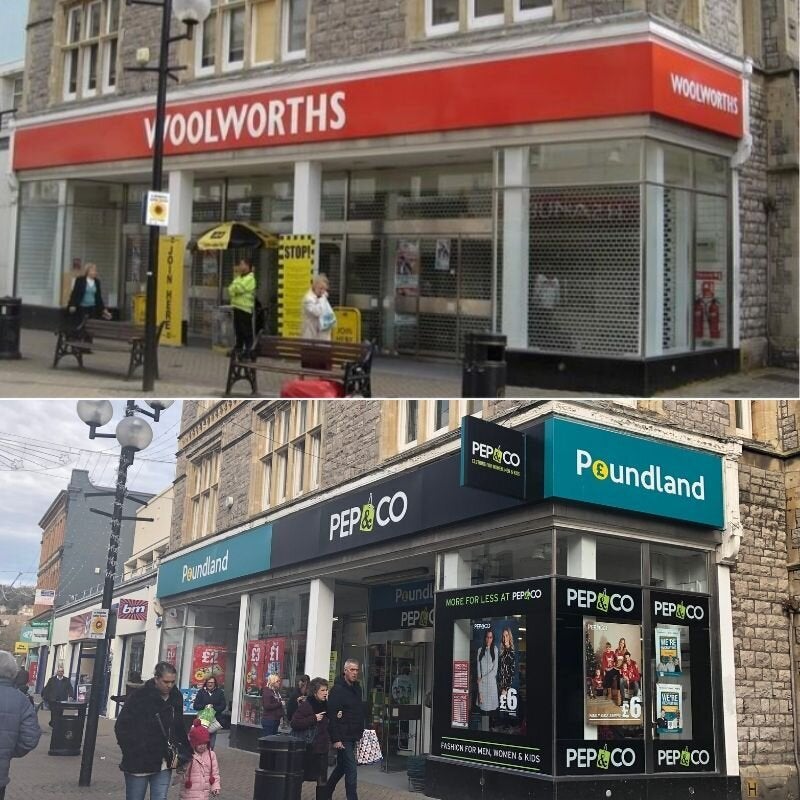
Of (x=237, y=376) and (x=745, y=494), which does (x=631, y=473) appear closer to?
(x=745, y=494)

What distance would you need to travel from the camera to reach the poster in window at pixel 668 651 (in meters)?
10.5

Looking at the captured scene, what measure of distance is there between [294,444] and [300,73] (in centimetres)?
688

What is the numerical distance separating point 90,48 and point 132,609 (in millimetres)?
12875

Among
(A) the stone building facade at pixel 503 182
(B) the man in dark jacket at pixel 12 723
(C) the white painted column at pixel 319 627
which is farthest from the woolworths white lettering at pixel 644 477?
(C) the white painted column at pixel 319 627

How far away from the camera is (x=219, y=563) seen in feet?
60.2

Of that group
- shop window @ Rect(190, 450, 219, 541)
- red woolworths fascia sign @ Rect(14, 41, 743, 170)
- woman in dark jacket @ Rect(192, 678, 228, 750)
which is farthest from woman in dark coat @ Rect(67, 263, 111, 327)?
woman in dark jacket @ Rect(192, 678, 228, 750)

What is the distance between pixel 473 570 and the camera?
11.4 meters

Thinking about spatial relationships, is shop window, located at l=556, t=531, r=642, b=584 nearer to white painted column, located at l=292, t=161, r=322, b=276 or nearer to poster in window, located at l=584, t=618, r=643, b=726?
poster in window, located at l=584, t=618, r=643, b=726

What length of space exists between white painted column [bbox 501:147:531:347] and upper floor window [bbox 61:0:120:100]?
11078mm

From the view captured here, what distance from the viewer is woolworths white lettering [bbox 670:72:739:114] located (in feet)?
49.7

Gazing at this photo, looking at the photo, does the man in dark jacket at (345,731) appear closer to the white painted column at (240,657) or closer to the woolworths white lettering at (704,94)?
the white painted column at (240,657)

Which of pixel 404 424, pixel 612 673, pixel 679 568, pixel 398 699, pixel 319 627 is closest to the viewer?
pixel 612 673

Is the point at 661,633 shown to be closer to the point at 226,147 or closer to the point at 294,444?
the point at 294,444

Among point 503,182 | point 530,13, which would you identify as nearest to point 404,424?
point 503,182
